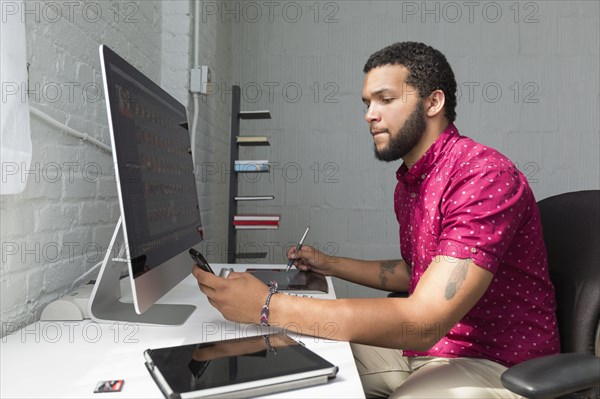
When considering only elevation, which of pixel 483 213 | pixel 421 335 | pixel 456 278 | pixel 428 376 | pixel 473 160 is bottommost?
pixel 428 376

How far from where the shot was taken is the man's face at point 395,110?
52.4 inches

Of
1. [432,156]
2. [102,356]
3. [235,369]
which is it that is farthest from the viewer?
[432,156]

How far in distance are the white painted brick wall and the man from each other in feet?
1.17

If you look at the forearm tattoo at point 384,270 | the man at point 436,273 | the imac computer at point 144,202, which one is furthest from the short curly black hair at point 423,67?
the imac computer at point 144,202

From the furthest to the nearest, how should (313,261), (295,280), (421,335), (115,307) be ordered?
(313,261) < (295,280) < (115,307) < (421,335)

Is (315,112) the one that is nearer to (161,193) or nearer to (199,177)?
(199,177)

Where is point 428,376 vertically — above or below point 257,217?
below

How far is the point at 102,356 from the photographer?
816 millimetres

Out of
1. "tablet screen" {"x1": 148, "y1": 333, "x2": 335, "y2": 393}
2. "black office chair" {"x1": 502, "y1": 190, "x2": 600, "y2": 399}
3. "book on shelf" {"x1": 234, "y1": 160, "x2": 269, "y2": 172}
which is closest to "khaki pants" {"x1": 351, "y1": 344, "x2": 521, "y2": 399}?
"black office chair" {"x1": 502, "y1": 190, "x2": 600, "y2": 399}

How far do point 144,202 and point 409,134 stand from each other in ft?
2.45

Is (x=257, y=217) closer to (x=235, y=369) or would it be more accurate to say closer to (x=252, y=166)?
(x=252, y=166)

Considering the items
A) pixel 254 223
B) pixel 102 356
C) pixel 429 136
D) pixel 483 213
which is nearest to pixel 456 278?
pixel 483 213

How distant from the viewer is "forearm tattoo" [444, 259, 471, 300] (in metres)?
0.92

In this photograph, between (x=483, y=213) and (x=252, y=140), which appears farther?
(x=252, y=140)
